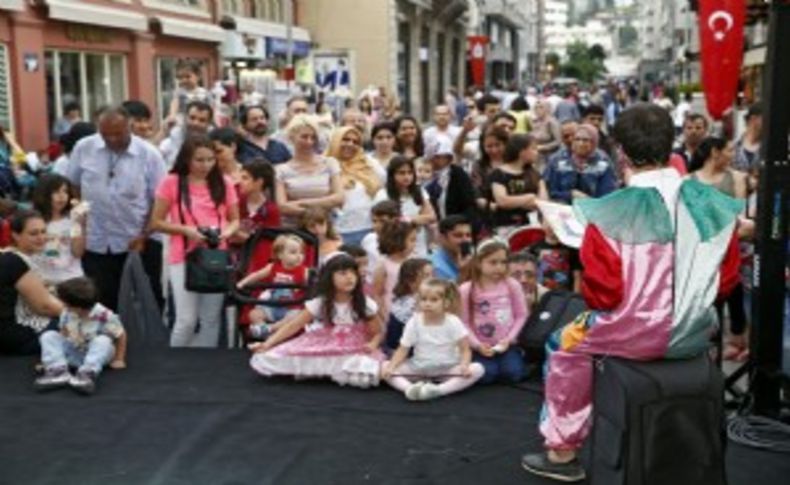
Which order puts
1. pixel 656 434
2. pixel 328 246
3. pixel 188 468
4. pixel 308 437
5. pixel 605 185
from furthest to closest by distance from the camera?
pixel 605 185 < pixel 328 246 < pixel 308 437 < pixel 188 468 < pixel 656 434

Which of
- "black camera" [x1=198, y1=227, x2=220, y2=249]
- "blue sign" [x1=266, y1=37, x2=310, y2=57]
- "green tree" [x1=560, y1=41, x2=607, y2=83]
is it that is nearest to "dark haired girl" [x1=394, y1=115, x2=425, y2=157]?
"black camera" [x1=198, y1=227, x2=220, y2=249]

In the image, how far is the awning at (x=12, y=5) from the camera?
1552 cm

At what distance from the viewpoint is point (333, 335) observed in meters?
5.92

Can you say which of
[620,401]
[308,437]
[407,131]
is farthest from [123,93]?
[620,401]

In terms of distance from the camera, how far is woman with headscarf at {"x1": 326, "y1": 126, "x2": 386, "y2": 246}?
23.8 ft

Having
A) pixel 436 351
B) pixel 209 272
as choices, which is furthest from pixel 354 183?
pixel 436 351

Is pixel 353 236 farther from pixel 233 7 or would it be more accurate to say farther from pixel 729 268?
pixel 233 7

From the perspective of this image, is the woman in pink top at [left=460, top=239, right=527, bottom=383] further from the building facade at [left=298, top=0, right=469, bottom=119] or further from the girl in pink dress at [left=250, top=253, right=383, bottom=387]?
the building facade at [left=298, top=0, right=469, bottom=119]

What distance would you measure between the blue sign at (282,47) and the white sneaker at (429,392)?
2397 centimetres

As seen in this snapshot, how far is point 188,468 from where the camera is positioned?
15.1 feet

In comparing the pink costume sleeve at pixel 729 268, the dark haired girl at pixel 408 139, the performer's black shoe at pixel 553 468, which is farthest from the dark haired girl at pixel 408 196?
the pink costume sleeve at pixel 729 268

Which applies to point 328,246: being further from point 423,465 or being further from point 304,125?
point 423,465

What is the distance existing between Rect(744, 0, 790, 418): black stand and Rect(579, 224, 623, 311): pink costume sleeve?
1656 mm

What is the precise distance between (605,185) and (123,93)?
15657 millimetres
